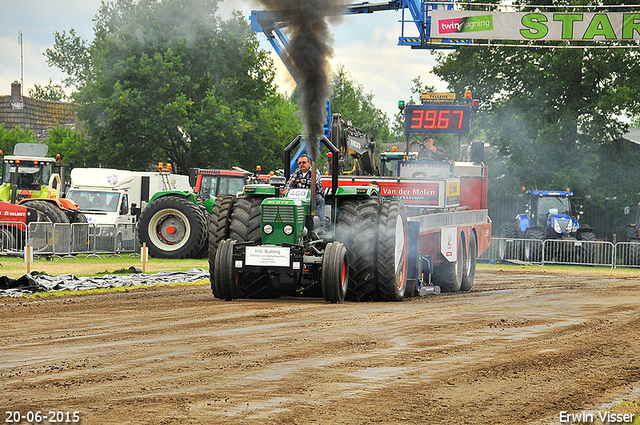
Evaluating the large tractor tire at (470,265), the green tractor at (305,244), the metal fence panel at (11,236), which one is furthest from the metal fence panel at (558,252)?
the green tractor at (305,244)

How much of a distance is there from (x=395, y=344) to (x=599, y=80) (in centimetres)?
3087

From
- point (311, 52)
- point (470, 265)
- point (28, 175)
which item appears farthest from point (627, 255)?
point (28, 175)

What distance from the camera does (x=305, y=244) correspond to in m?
11.7

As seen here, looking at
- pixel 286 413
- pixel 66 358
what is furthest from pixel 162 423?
pixel 66 358

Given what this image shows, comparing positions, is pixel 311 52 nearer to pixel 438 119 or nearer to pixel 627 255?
pixel 438 119

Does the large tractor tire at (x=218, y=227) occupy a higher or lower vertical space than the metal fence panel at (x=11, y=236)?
higher

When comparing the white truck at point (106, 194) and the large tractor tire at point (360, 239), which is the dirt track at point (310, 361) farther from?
the white truck at point (106, 194)

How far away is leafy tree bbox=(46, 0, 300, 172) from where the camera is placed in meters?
40.3

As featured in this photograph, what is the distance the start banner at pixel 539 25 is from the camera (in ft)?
80.1

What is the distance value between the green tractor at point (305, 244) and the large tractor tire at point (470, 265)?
457 cm

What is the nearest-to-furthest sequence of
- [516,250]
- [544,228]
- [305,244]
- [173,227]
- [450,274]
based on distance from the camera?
→ [305,244] < [450,274] < [173,227] < [516,250] < [544,228]

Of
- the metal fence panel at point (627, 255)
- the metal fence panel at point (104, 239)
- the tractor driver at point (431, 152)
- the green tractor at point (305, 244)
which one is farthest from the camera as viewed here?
the metal fence panel at point (627, 255)

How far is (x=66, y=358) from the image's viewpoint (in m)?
6.95

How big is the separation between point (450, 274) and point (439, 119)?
382 cm
